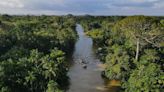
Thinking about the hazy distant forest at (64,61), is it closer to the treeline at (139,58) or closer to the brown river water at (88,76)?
the treeline at (139,58)

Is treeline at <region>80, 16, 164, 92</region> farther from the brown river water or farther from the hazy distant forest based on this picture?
the brown river water

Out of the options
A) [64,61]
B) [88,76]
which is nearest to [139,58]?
[88,76]

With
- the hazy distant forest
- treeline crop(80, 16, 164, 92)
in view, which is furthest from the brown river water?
treeline crop(80, 16, 164, 92)

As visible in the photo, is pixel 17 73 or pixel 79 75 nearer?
pixel 17 73

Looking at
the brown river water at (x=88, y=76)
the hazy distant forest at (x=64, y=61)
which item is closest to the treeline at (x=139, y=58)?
the hazy distant forest at (x=64, y=61)

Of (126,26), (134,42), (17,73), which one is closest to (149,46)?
(134,42)

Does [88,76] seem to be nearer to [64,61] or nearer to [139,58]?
[64,61]

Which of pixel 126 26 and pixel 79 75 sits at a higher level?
pixel 126 26

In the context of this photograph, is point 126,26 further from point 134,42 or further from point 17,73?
point 17,73
